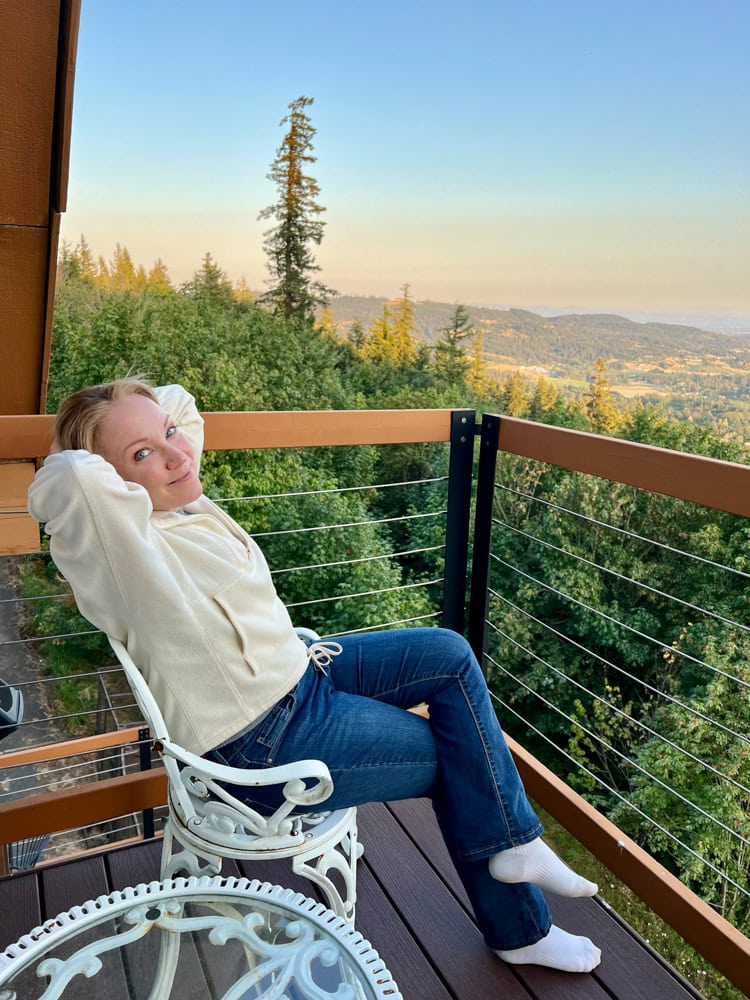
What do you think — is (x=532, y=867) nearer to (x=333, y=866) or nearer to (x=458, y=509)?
(x=333, y=866)

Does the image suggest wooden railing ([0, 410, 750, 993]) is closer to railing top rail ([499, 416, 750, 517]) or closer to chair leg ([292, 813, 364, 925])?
railing top rail ([499, 416, 750, 517])

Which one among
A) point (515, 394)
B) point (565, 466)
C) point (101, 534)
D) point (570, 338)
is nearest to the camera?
point (101, 534)

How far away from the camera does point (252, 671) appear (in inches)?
51.6

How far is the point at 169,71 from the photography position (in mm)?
13445

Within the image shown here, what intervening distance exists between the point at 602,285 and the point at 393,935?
16.0 meters

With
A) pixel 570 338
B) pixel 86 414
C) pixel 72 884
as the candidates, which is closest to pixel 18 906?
pixel 72 884

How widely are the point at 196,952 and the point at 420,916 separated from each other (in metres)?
0.80

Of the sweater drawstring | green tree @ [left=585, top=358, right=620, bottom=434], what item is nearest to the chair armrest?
the sweater drawstring

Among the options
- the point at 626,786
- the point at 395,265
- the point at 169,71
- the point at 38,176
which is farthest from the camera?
the point at 395,265

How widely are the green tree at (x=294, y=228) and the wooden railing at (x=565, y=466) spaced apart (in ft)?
42.0

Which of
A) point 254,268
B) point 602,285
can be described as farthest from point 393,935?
point 602,285

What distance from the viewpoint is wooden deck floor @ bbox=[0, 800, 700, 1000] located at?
1.44 meters

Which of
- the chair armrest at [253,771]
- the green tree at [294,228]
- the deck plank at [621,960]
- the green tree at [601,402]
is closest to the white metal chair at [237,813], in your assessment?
the chair armrest at [253,771]

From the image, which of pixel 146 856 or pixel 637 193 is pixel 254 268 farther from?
pixel 146 856
